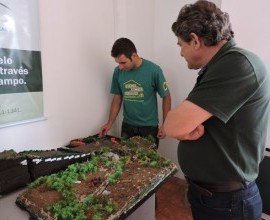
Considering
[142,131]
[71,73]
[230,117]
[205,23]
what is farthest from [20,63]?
[230,117]

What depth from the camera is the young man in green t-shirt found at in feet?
6.61

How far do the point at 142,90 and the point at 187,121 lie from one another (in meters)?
1.24

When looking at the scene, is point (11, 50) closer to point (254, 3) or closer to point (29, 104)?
point (29, 104)

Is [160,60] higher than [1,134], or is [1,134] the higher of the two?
[160,60]

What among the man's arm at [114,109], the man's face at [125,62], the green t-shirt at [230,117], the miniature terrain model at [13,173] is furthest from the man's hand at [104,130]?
the green t-shirt at [230,117]

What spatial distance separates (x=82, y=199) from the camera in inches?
41.3

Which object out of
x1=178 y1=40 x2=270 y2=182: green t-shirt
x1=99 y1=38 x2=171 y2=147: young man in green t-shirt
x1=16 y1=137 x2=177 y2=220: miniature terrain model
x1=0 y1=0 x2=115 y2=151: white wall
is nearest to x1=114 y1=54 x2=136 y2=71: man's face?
x1=99 y1=38 x2=171 y2=147: young man in green t-shirt

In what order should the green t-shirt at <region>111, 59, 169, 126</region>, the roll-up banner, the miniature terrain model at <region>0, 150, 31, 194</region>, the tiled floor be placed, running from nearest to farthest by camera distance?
the miniature terrain model at <region>0, 150, 31, 194</region> → the roll-up banner → the green t-shirt at <region>111, 59, 169, 126</region> → the tiled floor

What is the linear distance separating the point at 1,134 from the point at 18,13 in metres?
0.78

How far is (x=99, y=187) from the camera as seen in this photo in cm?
115

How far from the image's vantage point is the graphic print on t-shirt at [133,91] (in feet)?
6.85

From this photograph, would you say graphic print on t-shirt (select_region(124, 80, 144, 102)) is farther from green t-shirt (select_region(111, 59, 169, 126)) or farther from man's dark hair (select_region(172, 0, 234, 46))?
man's dark hair (select_region(172, 0, 234, 46))

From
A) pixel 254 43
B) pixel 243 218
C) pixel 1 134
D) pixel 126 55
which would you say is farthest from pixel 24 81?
pixel 254 43

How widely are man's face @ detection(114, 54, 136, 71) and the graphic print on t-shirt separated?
128 mm
